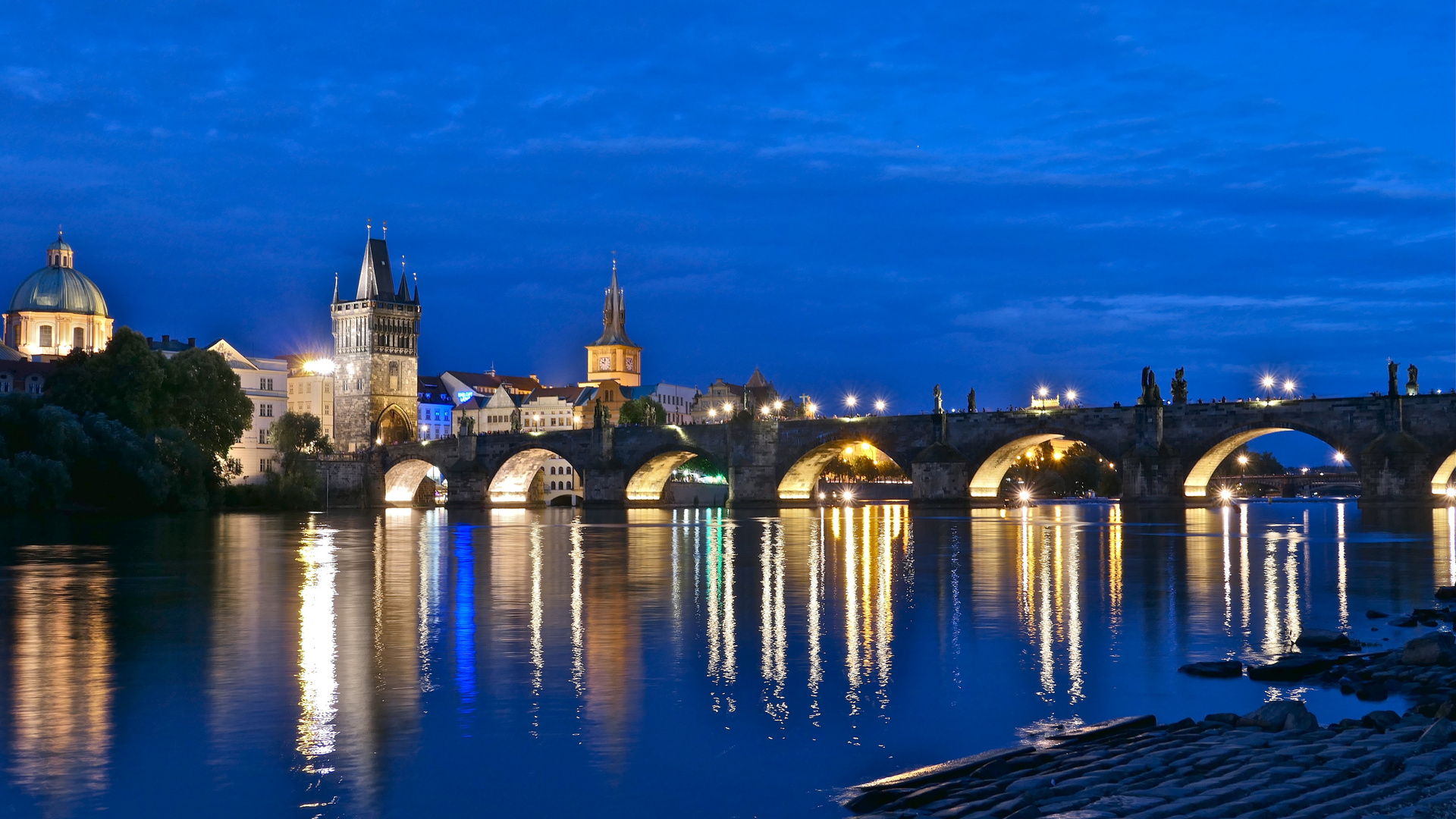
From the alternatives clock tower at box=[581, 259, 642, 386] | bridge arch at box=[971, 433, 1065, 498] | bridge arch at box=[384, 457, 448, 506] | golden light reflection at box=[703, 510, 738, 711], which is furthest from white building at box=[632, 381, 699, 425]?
golden light reflection at box=[703, 510, 738, 711]

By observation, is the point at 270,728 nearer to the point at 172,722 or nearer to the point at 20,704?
the point at 172,722

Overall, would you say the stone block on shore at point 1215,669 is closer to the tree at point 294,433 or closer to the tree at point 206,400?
the tree at point 206,400

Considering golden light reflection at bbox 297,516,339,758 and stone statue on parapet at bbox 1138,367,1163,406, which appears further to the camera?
stone statue on parapet at bbox 1138,367,1163,406

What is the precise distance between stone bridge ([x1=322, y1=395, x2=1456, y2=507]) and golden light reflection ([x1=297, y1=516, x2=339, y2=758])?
53.7m

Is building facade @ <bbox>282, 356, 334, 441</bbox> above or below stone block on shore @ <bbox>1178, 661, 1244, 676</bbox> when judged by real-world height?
above

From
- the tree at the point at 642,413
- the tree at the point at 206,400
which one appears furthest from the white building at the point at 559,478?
the tree at the point at 206,400

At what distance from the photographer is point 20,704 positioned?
12.3m

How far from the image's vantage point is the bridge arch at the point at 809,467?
294 feet

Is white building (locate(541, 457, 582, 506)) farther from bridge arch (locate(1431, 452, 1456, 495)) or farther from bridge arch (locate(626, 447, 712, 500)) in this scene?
bridge arch (locate(1431, 452, 1456, 495))

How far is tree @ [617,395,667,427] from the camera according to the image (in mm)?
151500

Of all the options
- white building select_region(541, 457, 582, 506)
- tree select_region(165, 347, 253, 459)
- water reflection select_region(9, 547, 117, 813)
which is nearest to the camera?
water reflection select_region(9, 547, 117, 813)

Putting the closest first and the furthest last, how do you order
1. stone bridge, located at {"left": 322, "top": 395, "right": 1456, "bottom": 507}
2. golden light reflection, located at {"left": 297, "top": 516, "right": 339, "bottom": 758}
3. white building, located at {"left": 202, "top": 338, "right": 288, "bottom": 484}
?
1. golden light reflection, located at {"left": 297, "top": 516, "right": 339, "bottom": 758}
2. stone bridge, located at {"left": 322, "top": 395, "right": 1456, "bottom": 507}
3. white building, located at {"left": 202, "top": 338, "right": 288, "bottom": 484}

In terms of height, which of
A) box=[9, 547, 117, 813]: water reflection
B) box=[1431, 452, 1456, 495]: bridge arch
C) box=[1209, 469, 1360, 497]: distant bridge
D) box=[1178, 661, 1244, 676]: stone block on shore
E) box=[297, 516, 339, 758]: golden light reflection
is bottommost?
box=[1209, 469, 1360, 497]: distant bridge

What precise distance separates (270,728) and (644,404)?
146229mm
